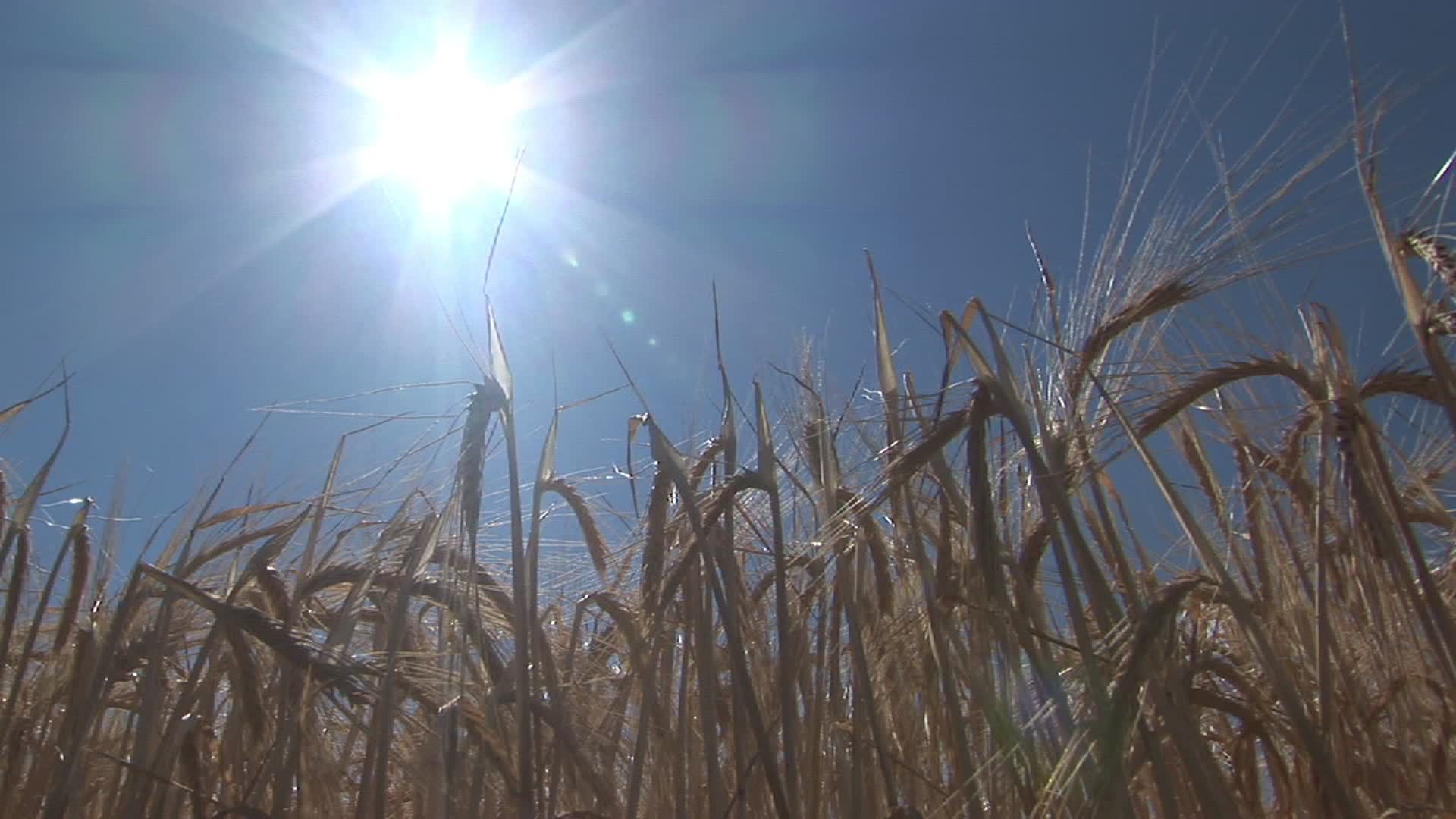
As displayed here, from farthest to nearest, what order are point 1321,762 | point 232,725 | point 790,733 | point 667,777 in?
point 232,725
point 667,777
point 790,733
point 1321,762

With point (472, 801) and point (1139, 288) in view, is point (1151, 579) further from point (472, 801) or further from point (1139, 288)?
point (472, 801)

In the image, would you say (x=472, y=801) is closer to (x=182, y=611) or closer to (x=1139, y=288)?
(x=182, y=611)

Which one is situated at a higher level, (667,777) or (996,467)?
(996,467)

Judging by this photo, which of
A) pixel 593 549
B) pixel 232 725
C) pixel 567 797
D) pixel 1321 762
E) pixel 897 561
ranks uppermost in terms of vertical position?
pixel 593 549

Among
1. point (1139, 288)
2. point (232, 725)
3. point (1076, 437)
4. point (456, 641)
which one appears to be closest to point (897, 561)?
point (1076, 437)

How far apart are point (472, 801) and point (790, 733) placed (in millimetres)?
541

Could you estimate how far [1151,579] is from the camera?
1892 mm

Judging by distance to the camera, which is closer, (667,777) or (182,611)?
(667,777)

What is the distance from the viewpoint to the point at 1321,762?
119 centimetres

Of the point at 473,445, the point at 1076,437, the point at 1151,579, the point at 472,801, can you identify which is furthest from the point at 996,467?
the point at 472,801

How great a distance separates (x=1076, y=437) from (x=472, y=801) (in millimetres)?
1178

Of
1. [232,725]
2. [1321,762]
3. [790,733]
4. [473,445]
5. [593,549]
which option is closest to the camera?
[1321,762]

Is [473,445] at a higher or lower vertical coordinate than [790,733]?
higher

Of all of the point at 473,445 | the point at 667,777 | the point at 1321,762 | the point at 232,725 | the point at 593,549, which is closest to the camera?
the point at 1321,762
